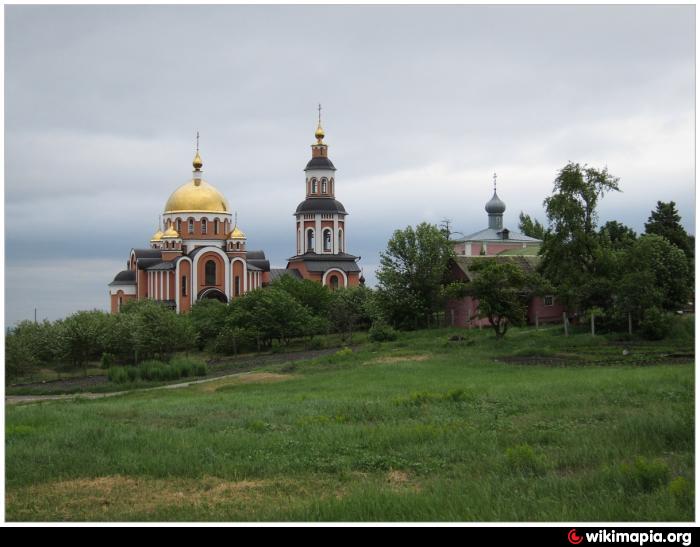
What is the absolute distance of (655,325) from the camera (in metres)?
28.5

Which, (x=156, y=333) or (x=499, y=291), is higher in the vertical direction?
(x=499, y=291)

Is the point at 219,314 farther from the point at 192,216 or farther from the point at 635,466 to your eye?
the point at 635,466

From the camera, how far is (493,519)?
7.59m

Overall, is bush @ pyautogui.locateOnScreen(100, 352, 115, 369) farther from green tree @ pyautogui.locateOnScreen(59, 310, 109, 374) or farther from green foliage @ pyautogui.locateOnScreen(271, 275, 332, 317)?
green foliage @ pyautogui.locateOnScreen(271, 275, 332, 317)

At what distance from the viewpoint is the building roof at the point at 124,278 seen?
5778cm

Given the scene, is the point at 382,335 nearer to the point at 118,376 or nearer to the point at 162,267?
the point at 118,376

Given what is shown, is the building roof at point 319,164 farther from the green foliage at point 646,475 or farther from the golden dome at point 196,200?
the green foliage at point 646,475

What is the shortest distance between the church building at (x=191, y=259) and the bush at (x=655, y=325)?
32795mm

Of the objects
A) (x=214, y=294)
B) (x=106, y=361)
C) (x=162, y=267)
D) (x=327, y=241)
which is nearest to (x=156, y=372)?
(x=106, y=361)

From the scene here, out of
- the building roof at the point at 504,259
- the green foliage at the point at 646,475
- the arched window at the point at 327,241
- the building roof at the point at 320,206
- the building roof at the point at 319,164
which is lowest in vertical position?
the green foliage at the point at 646,475

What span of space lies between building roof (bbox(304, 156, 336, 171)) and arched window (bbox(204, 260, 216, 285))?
11.1m

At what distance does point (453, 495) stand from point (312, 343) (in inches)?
1192

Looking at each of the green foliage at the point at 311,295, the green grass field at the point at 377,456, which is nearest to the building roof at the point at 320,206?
the green foliage at the point at 311,295
